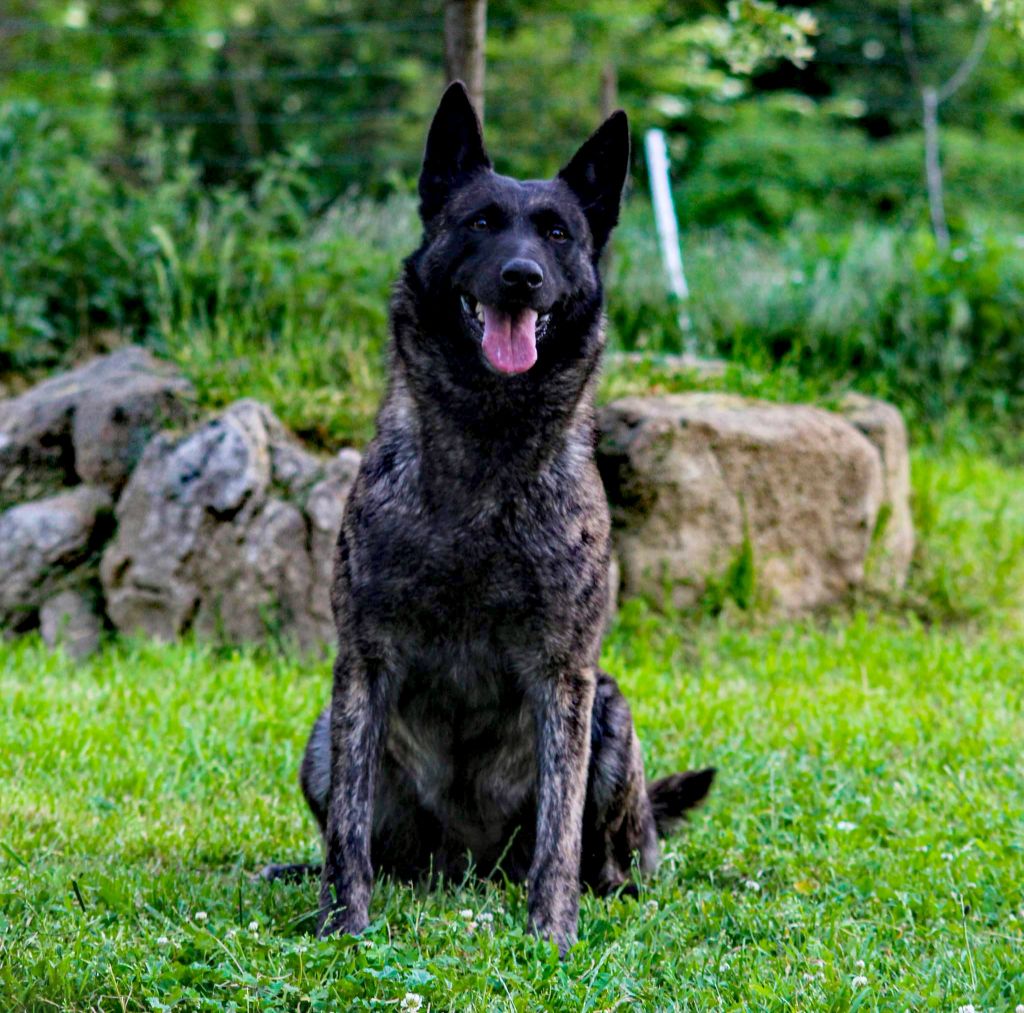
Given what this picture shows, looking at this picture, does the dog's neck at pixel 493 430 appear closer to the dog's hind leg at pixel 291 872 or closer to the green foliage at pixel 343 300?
the dog's hind leg at pixel 291 872

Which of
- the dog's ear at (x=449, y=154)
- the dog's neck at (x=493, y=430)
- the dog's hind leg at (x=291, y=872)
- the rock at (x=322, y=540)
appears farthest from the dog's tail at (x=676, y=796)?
the rock at (x=322, y=540)

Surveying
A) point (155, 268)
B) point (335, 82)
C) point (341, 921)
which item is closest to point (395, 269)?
point (155, 268)

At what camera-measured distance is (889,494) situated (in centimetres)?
696

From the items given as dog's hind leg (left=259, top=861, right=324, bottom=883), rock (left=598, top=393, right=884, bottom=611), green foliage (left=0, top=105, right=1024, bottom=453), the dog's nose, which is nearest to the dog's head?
the dog's nose

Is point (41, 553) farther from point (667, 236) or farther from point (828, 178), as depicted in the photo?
point (828, 178)

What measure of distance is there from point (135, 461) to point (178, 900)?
3279 mm

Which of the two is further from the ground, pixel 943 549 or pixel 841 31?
pixel 841 31

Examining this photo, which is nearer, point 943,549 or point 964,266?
point 943,549

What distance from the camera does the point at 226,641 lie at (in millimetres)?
6043

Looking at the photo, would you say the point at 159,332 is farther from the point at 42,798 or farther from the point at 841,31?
the point at 841,31

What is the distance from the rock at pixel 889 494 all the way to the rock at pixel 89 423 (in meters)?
3.38

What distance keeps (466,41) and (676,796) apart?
3.75 metres

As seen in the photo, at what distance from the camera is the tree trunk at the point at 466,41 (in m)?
6.35

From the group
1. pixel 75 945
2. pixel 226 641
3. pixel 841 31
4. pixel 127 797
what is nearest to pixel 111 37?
pixel 841 31
